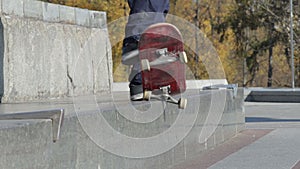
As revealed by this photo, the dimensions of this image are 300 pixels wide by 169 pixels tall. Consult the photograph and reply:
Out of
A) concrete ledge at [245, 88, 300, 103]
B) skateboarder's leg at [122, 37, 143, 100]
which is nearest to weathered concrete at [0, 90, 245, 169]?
skateboarder's leg at [122, 37, 143, 100]

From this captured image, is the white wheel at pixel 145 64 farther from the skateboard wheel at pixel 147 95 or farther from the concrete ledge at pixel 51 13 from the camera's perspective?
the concrete ledge at pixel 51 13

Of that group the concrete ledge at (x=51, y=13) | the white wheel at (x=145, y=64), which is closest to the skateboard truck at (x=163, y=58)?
the white wheel at (x=145, y=64)

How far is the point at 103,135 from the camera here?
5820 mm

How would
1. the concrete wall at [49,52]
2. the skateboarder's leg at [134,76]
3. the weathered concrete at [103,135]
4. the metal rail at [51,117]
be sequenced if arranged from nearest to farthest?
the weathered concrete at [103,135] → the metal rail at [51,117] → the skateboarder's leg at [134,76] → the concrete wall at [49,52]

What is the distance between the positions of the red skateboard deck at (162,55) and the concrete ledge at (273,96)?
14.9 metres

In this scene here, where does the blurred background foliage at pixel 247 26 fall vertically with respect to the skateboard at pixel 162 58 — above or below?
above

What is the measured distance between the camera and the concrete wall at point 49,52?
29.4ft

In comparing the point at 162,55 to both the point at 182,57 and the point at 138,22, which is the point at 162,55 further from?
the point at 138,22

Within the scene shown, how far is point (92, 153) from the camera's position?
5582mm

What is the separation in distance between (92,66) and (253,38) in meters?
48.6

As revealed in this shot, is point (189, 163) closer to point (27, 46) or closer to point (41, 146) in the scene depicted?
point (27, 46)

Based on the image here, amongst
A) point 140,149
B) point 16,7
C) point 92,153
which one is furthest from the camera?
point 16,7

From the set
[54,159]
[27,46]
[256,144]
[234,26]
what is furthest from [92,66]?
[234,26]

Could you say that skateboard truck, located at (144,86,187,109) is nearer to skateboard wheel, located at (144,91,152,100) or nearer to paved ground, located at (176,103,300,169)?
skateboard wheel, located at (144,91,152,100)
